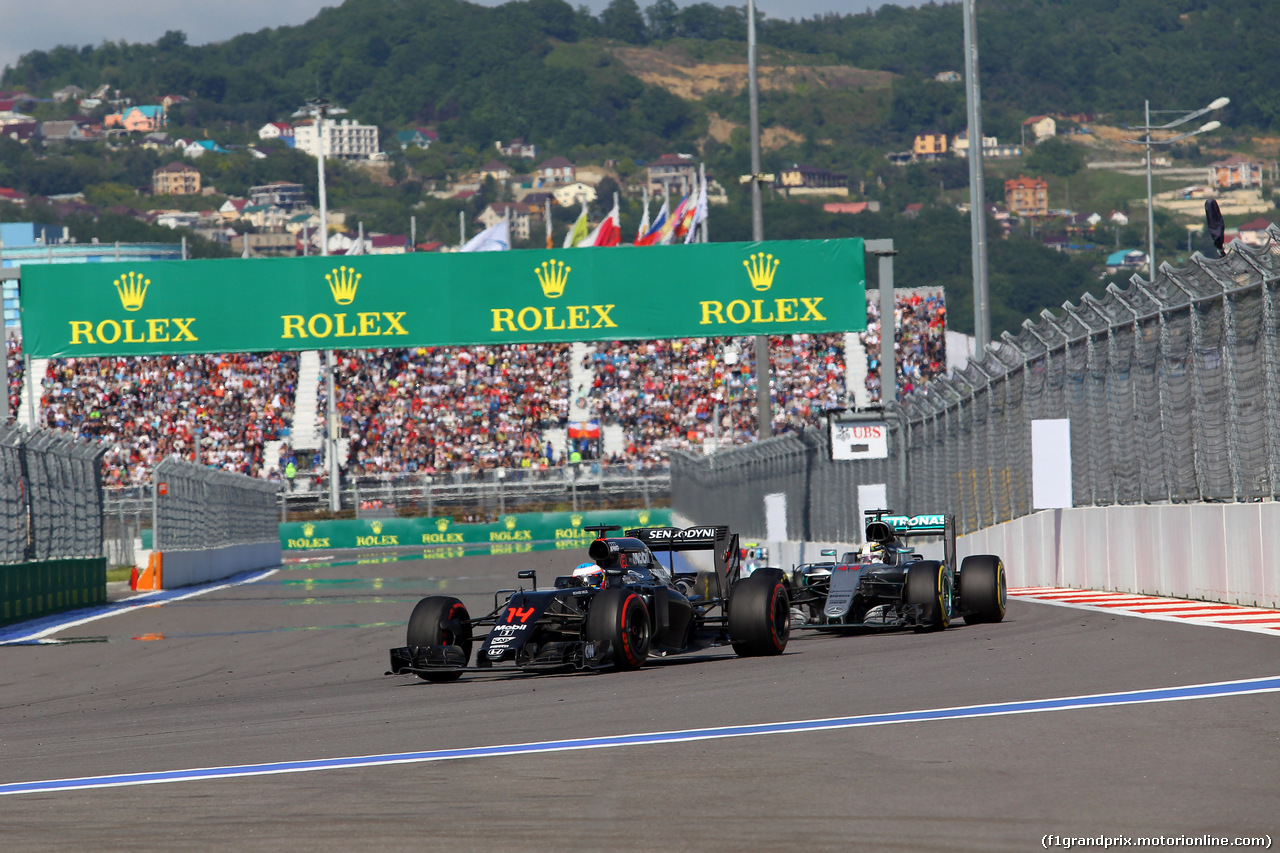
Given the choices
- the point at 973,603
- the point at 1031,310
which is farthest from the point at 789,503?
the point at 1031,310

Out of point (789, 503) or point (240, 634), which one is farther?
point (789, 503)

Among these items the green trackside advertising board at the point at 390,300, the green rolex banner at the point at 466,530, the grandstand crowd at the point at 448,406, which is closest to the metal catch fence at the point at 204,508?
the green trackside advertising board at the point at 390,300

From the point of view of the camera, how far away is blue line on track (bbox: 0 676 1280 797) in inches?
264

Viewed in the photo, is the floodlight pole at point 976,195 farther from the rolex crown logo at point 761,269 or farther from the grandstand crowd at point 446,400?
the grandstand crowd at point 446,400

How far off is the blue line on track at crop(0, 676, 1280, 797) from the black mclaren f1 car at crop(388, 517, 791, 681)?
122 inches

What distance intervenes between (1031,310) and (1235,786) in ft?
Answer: 444

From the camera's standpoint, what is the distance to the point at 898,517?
14320 millimetres

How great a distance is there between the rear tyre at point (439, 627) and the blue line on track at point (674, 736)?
354 cm

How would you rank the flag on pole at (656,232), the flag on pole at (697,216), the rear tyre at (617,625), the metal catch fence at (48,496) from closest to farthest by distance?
the rear tyre at (617,625) < the metal catch fence at (48,496) < the flag on pole at (697,216) < the flag on pole at (656,232)

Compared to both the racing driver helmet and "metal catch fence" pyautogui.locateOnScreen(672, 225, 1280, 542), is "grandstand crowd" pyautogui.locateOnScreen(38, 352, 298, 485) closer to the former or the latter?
"metal catch fence" pyautogui.locateOnScreen(672, 225, 1280, 542)

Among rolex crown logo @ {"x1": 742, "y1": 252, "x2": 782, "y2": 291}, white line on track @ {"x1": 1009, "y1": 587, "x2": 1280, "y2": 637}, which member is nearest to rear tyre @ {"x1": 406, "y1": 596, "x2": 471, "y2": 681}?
white line on track @ {"x1": 1009, "y1": 587, "x2": 1280, "y2": 637}

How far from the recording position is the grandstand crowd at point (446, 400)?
50469 mm

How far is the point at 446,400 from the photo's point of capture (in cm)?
5200

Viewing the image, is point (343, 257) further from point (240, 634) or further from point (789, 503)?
point (240, 634)
